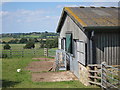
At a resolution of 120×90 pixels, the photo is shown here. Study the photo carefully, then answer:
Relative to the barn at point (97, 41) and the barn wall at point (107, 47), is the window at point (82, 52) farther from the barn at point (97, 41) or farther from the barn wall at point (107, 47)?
the barn wall at point (107, 47)

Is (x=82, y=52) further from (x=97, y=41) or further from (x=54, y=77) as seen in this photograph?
(x=54, y=77)

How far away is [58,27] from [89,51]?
8.73 metres

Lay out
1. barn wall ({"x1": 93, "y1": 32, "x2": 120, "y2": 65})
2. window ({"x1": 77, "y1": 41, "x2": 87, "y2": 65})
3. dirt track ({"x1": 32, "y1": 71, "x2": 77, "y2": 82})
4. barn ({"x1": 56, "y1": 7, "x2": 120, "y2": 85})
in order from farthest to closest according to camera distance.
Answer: dirt track ({"x1": 32, "y1": 71, "x2": 77, "y2": 82})
window ({"x1": 77, "y1": 41, "x2": 87, "y2": 65})
barn wall ({"x1": 93, "y1": 32, "x2": 120, "y2": 65})
barn ({"x1": 56, "y1": 7, "x2": 120, "y2": 85})

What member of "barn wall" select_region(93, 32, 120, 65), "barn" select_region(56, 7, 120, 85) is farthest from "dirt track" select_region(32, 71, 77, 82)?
"barn wall" select_region(93, 32, 120, 65)

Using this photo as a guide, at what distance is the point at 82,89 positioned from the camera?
30.2 ft

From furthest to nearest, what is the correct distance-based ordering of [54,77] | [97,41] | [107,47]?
[54,77], [107,47], [97,41]

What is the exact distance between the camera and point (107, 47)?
1059 cm

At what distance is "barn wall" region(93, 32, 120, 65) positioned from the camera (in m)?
10.4

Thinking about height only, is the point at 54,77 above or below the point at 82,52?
below

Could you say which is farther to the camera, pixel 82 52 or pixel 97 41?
pixel 82 52

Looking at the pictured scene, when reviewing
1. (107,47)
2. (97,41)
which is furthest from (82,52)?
(107,47)

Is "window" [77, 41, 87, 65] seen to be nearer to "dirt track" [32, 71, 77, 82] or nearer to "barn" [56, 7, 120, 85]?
"barn" [56, 7, 120, 85]

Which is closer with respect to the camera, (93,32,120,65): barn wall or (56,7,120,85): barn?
(56,7,120,85): barn

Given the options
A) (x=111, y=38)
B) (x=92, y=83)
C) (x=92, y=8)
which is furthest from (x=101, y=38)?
(x=92, y=8)
